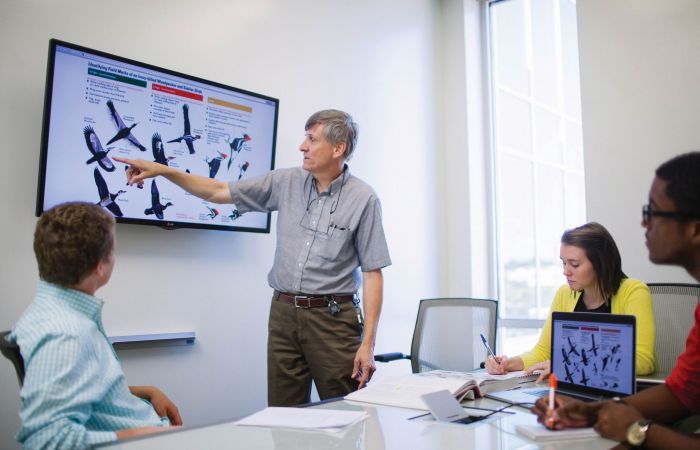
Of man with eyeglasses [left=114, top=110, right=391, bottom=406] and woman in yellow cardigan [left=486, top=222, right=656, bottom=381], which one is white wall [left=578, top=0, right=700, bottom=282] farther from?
man with eyeglasses [left=114, top=110, right=391, bottom=406]

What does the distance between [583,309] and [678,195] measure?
1123 mm

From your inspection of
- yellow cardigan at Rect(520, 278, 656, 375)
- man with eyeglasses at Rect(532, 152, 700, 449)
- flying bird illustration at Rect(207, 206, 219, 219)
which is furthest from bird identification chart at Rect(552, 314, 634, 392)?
flying bird illustration at Rect(207, 206, 219, 219)

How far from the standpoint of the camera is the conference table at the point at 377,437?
3.92ft

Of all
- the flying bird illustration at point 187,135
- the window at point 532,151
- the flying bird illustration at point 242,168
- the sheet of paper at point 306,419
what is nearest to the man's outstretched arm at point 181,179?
the flying bird illustration at point 187,135

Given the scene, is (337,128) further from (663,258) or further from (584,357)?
(663,258)

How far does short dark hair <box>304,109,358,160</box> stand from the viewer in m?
2.34

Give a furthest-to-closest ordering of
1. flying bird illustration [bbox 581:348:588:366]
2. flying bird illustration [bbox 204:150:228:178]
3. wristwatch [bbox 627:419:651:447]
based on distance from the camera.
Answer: flying bird illustration [bbox 204:150:228:178], flying bird illustration [bbox 581:348:588:366], wristwatch [bbox 627:419:651:447]

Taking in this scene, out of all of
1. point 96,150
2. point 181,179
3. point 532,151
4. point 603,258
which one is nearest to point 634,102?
point 532,151

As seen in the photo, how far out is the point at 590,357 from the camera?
1.61m

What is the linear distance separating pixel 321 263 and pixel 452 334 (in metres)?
0.98

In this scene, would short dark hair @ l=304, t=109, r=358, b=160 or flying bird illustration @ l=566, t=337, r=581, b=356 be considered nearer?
flying bird illustration @ l=566, t=337, r=581, b=356

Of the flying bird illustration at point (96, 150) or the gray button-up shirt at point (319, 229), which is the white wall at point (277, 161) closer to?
the flying bird illustration at point (96, 150)

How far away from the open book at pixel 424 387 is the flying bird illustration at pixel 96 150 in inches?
56.1

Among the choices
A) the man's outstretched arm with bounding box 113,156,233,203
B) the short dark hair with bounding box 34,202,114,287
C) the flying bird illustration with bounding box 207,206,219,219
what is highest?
the man's outstretched arm with bounding box 113,156,233,203
